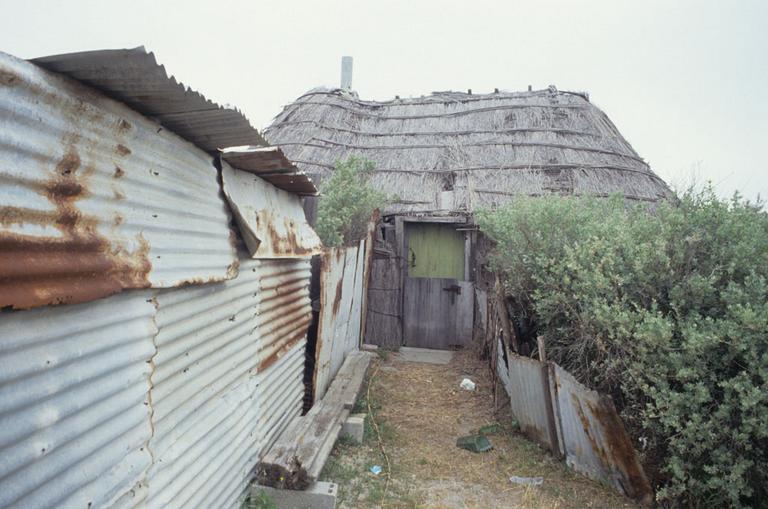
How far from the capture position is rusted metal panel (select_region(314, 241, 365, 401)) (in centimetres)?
521

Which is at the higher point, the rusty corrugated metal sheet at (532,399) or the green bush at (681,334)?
the green bush at (681,334)

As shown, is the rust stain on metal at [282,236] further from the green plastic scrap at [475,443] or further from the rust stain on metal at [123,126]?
the green plastic scrap at [475,443]

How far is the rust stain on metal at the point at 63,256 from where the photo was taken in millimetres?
1403

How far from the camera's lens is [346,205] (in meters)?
7.82

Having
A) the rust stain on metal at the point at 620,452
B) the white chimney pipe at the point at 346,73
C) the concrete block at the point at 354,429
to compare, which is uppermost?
the white chimney pipe at the point at 346,73

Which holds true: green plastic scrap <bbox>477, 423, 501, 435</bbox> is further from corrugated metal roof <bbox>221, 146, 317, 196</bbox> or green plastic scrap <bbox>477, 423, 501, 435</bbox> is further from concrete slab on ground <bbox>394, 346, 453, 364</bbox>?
corrugated metal roof <bbox>221, 146, 317, 196</bbox>

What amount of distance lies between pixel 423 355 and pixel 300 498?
5874 mm

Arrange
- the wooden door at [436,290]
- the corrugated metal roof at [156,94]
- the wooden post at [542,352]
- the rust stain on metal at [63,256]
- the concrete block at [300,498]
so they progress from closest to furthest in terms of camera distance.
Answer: the rust stain on metal at [63,256], the corrugated metal roof at [156,94], the concrete block at [300,498], the wooden post at [542,352], the wooden door at [436,290]

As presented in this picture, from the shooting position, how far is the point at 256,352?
11.8ft

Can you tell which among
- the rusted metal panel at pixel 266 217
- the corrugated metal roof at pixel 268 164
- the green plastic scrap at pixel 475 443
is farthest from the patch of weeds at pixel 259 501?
the corrugated metal roof at pixel 268 164

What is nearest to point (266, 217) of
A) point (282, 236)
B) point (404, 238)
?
point (282, 236)

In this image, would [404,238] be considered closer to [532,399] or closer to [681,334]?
[532,399]

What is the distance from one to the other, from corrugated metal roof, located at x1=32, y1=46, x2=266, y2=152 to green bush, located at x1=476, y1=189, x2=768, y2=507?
3.43m

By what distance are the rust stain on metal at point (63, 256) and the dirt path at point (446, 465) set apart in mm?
2975
